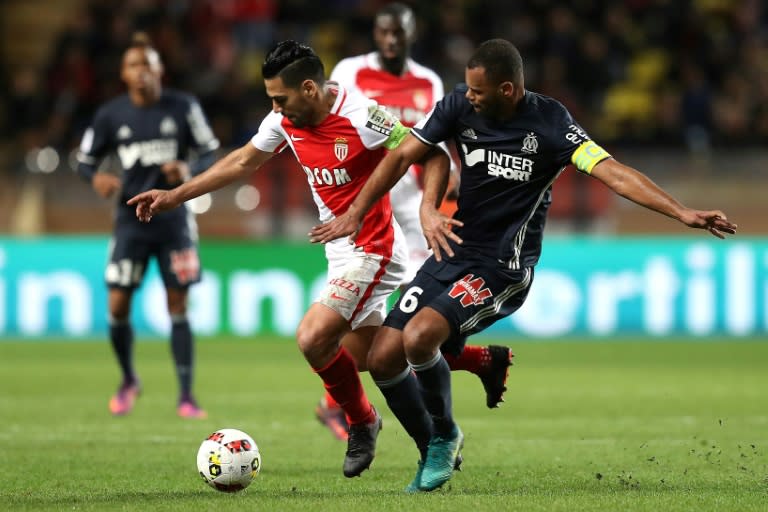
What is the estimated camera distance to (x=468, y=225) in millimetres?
6676

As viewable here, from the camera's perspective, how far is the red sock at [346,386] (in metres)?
6.83

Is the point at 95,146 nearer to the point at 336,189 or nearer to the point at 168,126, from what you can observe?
the point at 168,126

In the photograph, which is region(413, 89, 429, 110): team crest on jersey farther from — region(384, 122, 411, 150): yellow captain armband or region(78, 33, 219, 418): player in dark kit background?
region(384, 122, 411, 150): yellow captain armband

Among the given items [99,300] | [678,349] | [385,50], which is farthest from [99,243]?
[385,50]

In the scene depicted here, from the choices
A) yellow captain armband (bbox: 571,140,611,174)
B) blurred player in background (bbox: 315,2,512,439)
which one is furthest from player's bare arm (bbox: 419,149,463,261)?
blurred player in background (bbox: 315,2,512,439)

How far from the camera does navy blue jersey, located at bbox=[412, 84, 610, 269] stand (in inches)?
256

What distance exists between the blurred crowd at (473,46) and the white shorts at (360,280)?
1116cm

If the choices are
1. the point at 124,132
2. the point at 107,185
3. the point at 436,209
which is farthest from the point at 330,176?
the point at 124,132

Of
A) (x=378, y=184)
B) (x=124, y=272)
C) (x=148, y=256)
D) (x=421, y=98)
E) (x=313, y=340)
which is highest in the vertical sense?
(x=421, y=98)

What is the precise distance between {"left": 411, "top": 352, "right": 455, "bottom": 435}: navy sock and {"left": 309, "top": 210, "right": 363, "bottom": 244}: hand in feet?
2.27

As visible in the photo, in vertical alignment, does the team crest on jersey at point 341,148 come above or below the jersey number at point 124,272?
above

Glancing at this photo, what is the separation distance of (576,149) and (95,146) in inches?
188

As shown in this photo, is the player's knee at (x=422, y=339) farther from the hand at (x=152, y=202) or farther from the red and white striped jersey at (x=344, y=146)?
the hand at (x=152, y=202)

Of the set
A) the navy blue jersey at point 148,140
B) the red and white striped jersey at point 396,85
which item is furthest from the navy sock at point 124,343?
the red and white striped jersey at point 396,85
